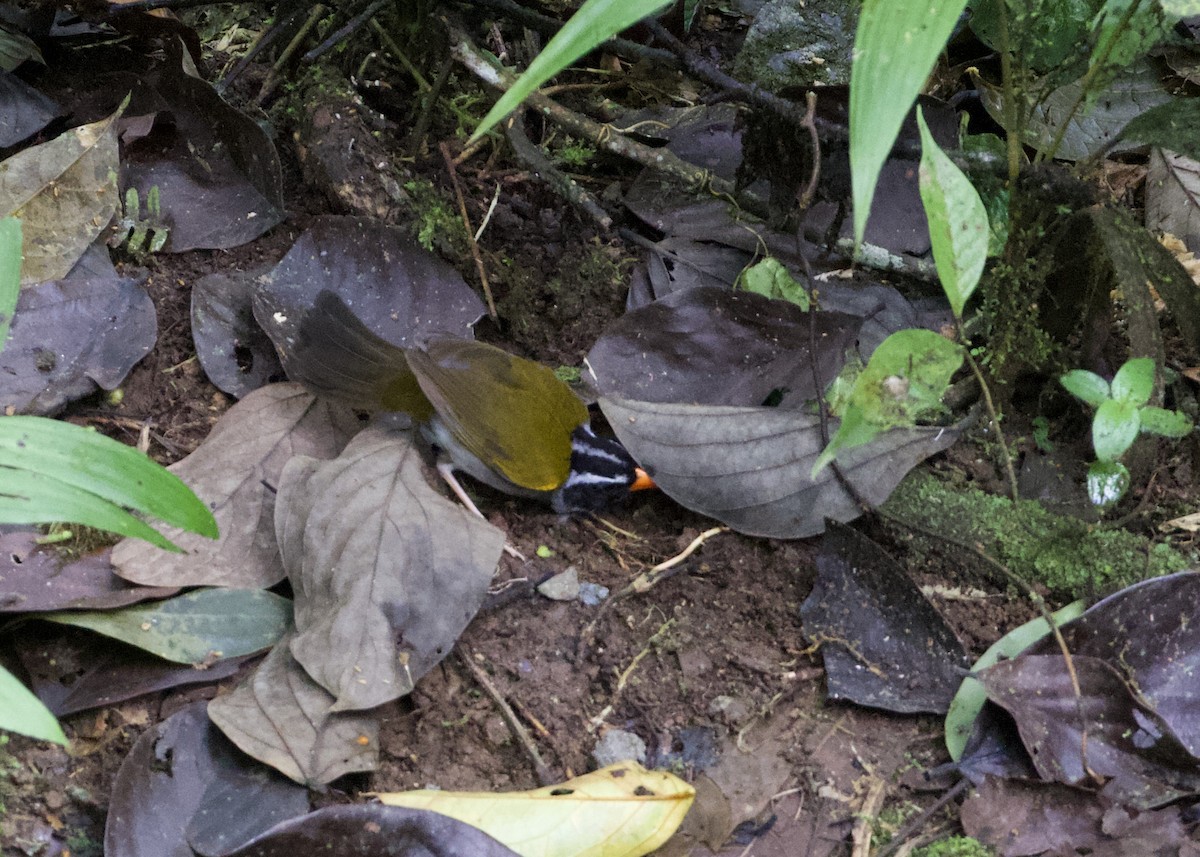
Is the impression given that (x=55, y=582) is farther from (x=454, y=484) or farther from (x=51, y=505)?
(x=454, y=484)

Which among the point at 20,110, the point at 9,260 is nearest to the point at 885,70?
the point at 9,260

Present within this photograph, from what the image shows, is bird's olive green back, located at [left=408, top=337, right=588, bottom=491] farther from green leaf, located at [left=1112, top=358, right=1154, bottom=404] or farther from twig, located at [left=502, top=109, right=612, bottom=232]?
green leaf, located at [left=1112, top=358, right=1154, bottom=404]

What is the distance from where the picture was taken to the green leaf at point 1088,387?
157 centimetres

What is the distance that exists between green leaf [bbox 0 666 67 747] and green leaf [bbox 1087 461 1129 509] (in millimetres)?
1447

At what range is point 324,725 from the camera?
4.29 ft

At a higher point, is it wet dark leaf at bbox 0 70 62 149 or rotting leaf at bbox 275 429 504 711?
wet dark leaf at bbox 0 70 62 149

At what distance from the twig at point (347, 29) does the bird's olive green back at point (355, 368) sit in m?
0.71

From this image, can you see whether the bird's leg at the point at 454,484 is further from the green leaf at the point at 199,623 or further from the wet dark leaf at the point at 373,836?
the wet dark leaf at the point at 373,836

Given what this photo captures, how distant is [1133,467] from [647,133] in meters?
1.20

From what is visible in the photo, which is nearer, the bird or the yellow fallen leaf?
the yellow fallen leaf

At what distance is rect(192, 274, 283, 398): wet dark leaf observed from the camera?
5.77ft

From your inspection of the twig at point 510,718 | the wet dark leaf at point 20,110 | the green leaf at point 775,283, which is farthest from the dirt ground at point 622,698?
the wet dark leaf at point 20,110

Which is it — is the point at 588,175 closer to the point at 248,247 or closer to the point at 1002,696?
the point at 248,247

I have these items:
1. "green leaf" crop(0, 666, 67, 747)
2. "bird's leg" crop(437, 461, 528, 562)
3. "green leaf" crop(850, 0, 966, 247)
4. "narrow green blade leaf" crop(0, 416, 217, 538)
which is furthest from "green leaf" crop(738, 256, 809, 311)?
"green leaf" crop(0, 666, 67, 747)
